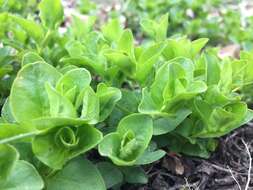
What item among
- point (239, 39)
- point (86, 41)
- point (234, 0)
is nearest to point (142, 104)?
point (86, 41)

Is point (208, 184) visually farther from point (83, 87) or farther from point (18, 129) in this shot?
point (18, 129)

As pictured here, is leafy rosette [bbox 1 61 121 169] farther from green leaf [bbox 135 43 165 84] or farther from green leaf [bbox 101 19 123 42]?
→ green leaf [bbox 101 19 123 42]

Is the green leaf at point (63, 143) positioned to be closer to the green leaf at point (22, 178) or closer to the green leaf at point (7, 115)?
the green leaf at point (22, 178)

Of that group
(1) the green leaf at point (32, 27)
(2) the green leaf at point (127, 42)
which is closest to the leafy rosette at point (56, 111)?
(2) the green leaf at point (127, 42)

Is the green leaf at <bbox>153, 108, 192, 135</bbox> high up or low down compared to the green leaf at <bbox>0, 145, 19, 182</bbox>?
down

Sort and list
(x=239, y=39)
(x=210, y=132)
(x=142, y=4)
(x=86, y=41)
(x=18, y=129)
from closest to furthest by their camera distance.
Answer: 1. (x=18, y=129)
2. (x=210, y=132)
3. (x=86, y=41)
4. (x=239, y=39)
5. (x=142, y=4)

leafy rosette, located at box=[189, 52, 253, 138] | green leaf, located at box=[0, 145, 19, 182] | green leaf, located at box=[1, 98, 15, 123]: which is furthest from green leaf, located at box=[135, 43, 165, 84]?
green leaf, located at box=[0, 145, 19, 182]
